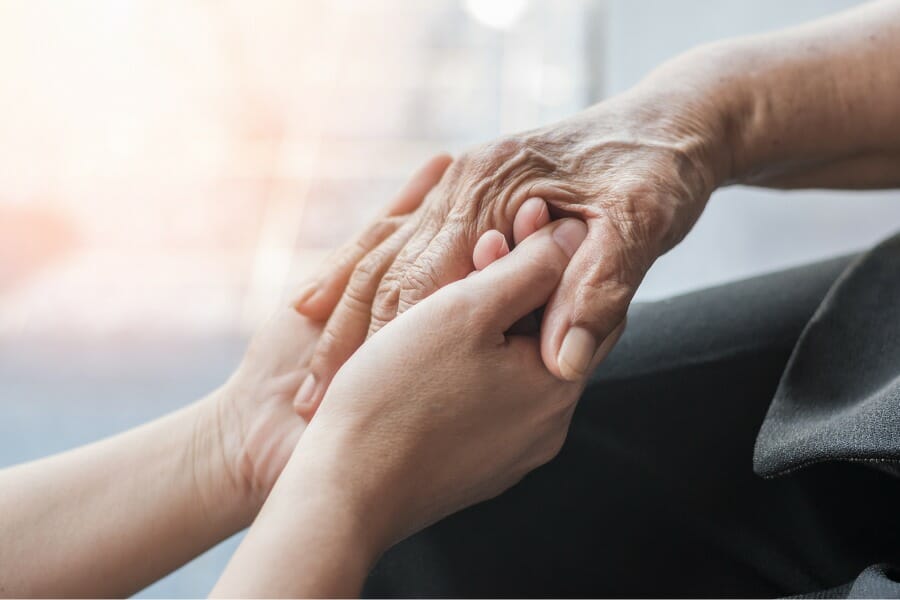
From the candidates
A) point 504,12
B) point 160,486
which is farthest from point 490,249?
point 504,12

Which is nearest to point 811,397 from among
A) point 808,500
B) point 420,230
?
point 808,500

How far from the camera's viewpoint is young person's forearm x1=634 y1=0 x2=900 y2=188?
35.5 inches

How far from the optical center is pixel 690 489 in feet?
2.78

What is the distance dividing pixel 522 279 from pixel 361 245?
0.94 ft

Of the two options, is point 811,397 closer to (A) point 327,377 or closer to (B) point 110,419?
(A) point 327,377

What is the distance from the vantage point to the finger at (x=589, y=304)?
2.37 ft

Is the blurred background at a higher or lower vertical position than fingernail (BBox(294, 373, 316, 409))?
lower

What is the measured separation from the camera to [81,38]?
234cm

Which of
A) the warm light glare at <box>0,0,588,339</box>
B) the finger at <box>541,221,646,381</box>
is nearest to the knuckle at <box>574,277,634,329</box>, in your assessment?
the finger at <box>541,221,646,381</box>

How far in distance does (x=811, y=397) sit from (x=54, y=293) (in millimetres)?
1797

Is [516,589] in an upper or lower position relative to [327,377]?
lower

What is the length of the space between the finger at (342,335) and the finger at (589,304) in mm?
215

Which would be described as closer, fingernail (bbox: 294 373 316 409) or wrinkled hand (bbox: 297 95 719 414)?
wrinkled hand (bbox: 297 95 719 414)

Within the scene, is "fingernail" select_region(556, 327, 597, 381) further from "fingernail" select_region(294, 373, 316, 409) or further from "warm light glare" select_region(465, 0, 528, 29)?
"warm light glare" select_region(465, 0, 528, 29)
